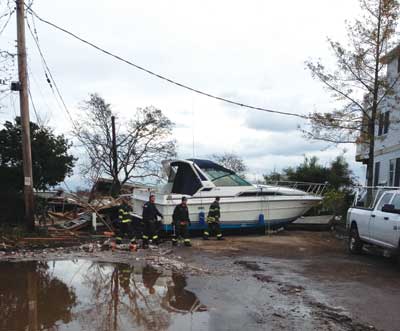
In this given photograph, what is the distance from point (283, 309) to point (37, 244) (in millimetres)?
9118

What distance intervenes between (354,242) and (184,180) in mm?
6995

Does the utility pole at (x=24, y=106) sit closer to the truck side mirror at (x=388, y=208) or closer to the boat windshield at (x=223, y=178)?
the boat windshield at (x=223, y=178)

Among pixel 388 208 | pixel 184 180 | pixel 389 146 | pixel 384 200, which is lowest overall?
pixel 388 208

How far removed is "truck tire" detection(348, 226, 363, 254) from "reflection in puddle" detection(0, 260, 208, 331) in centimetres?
564

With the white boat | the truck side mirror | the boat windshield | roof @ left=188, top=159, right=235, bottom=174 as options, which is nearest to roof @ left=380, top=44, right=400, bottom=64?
the white boat

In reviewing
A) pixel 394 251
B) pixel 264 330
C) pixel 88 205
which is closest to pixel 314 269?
pixel 394 251

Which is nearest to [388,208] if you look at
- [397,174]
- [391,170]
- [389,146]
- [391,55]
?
[391,55]

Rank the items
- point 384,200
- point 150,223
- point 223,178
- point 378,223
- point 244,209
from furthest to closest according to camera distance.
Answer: point 223,178, point 244,209, point 150,223, point 384,200, point 378,223

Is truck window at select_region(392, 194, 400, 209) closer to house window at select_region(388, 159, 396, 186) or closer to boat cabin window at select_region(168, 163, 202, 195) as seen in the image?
boat cabin window at select_region(168, 163, 202, 195)

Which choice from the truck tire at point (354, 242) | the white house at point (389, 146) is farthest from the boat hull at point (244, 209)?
the truck tire at point (354, 242)

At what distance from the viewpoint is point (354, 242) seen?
13008 mm

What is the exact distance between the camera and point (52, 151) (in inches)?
808

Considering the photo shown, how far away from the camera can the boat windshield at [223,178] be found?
17.4 metres

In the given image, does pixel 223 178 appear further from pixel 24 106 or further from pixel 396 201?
pixel 396 201
